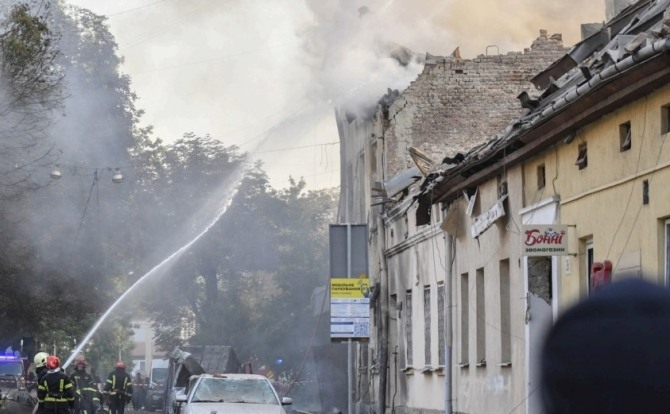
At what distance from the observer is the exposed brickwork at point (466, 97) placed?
3048 cm

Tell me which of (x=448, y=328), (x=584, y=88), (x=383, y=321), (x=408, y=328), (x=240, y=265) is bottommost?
(x=448, y=328)

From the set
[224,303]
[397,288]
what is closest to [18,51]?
[397,288]

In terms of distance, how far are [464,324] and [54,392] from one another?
7692 millimetres

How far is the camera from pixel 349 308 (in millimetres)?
22938

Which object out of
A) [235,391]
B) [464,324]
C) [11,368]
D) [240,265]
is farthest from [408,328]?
[240,265]

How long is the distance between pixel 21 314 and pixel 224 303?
30476mm

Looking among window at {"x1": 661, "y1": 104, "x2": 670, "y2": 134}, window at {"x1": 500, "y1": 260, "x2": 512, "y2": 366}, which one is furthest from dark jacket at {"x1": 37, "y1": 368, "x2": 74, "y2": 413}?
window at {"x1": 661, "y1": 104, "x2": 670, "y2": 134}

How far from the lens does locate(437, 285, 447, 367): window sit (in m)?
24.1

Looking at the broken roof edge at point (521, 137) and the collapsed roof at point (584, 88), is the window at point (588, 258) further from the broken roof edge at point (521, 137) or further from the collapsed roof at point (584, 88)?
the broken roof edge at point (521, 137)

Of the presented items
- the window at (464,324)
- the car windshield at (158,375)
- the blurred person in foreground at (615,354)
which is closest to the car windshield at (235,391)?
the window at (464,324)

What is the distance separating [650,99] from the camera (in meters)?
12.8

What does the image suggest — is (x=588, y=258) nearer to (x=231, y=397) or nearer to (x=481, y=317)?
(x=481, y=317)

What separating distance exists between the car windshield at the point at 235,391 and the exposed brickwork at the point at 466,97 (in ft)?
38.7

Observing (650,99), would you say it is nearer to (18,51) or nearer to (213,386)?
(213,386)
